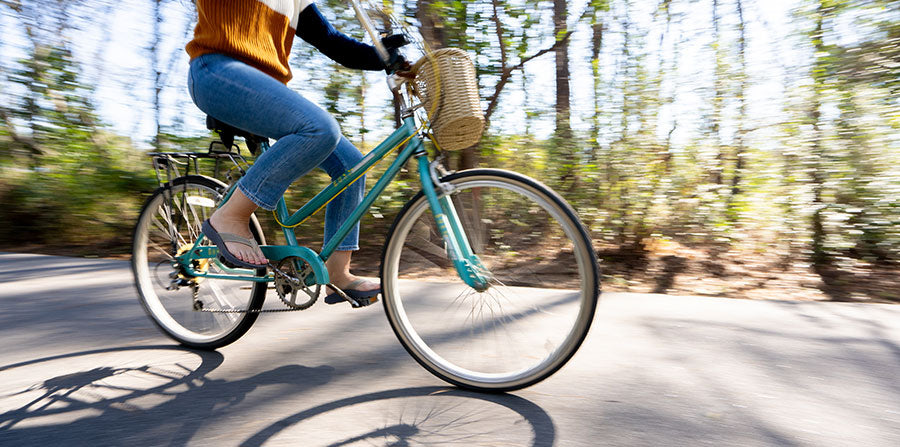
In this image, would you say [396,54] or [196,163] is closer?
[396,54]

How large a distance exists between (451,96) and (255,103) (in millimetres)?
779

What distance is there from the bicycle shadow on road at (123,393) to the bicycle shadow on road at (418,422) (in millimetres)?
261

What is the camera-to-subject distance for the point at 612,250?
5473 millimetres

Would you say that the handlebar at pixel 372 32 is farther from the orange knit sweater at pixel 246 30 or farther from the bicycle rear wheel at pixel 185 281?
the bicycle rear wheel at pixel 185 281

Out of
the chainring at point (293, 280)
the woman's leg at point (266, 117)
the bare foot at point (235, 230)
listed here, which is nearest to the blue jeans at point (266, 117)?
the woman's leg at point (266, 117)

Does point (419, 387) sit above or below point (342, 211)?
below

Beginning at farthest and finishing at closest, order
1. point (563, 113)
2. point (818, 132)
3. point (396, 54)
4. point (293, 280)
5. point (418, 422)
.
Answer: point (563, 113), point (818, 132), point (293, 280), point (396, 54), point (418, 422)

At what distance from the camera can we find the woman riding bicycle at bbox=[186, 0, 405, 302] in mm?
2236

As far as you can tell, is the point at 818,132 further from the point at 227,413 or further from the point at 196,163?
the point at 227,413

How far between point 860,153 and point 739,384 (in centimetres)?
340

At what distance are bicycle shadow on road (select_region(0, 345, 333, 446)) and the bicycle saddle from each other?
0.98 meters

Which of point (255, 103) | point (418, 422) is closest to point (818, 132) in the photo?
point (418, 422)

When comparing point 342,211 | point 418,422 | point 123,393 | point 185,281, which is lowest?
point 418,422

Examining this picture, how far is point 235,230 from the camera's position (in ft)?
7.90
